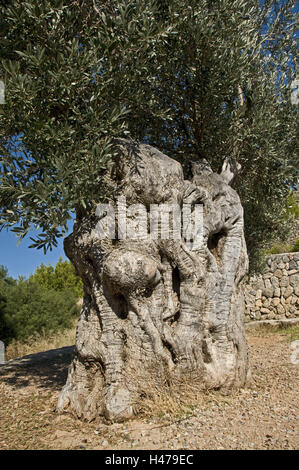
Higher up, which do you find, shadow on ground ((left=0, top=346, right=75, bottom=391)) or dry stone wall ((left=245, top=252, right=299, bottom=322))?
dry stone wall ((left=245, top=252, right=299, bottom=322))

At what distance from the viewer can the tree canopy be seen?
415 cm

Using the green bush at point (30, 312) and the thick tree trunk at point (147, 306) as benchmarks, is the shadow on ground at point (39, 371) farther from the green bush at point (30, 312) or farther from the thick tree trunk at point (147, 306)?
the green bush at point (30, 312)

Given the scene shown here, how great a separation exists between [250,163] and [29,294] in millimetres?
9325

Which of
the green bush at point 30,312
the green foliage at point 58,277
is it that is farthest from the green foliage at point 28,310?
the green foliage at point 58,277

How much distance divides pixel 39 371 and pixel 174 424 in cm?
384

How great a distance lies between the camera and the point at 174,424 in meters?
4.23

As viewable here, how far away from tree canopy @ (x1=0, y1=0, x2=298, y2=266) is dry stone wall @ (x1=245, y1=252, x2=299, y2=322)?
25.7 feet

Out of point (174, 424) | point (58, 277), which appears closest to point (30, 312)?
point (58, 277)

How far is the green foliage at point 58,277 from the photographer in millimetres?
20469

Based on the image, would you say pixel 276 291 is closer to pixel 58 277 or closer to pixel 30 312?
pixel 30 312

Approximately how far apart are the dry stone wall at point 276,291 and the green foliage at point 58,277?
382 inches

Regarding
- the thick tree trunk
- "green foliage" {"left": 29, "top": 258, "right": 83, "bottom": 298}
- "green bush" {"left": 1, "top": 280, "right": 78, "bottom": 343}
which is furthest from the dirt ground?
"green foliage" {"left": 29, "top": 258, "right": 83, "bottom": 298}

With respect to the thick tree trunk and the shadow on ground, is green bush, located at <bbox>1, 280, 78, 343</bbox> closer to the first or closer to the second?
the shadow on ground

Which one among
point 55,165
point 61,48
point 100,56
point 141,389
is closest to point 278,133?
point 100,56
